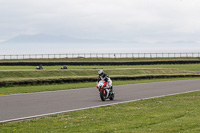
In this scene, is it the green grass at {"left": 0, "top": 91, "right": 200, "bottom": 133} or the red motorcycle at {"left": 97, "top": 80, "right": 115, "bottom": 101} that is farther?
the red motorcycle at {"left": 97, "top": 80, "right": 115, "bottom": 101}

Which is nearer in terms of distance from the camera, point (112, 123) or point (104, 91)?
point (112, 123)

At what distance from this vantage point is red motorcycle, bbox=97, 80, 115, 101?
17.2 m

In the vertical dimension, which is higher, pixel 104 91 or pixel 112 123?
pixel 104 91

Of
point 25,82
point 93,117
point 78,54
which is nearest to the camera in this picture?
point 93,117

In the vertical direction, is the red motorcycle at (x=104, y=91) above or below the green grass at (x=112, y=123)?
above

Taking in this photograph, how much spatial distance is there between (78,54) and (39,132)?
77625 millimetres

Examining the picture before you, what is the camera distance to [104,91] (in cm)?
→ 1769

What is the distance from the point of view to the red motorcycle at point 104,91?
17.2 metres

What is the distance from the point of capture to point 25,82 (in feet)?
91.9

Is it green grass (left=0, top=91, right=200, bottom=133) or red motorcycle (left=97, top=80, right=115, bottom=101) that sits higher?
red motorcycle (left=97, top=80, right=115, bottom=101)

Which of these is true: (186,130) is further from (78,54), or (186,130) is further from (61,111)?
(78,54)

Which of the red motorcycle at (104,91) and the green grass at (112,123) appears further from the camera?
the red motorcycle at (104,91)

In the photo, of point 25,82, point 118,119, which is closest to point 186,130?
point 118,119

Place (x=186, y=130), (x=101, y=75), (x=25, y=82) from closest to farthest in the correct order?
(x=186, y=130) < (x=101, y=75) < (x=25, y=82)
